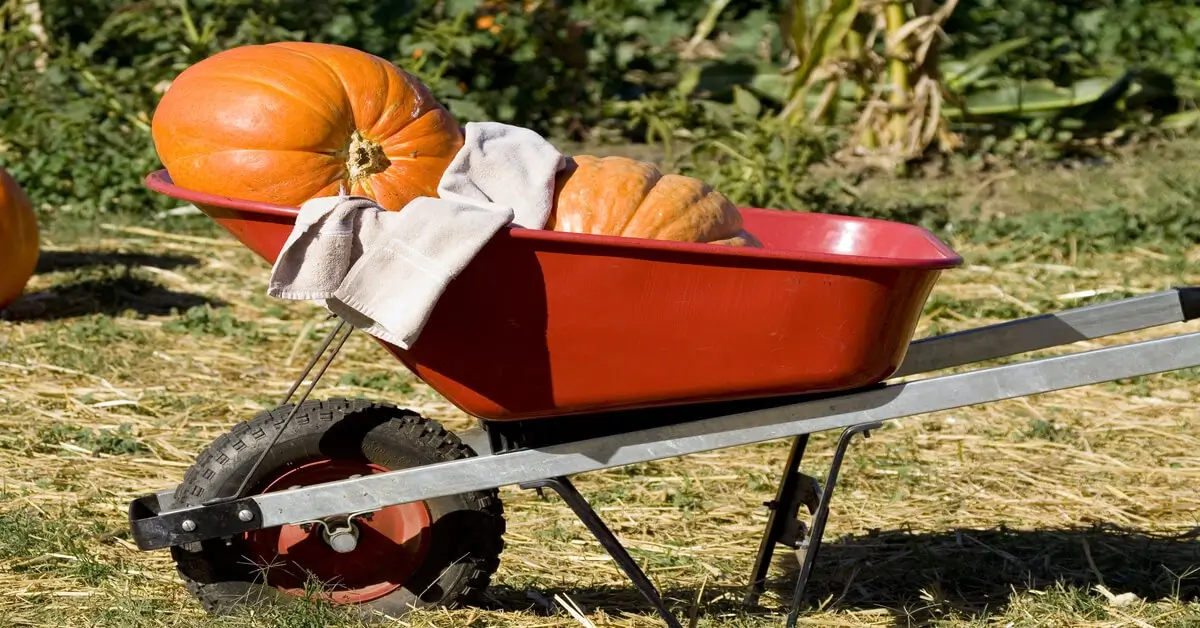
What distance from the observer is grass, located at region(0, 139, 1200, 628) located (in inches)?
109

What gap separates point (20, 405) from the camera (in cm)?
389

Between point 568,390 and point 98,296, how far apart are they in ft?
10.5

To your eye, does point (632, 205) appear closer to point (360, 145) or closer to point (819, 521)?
point (360, 145)

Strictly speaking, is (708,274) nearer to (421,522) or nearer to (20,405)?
(421,522)

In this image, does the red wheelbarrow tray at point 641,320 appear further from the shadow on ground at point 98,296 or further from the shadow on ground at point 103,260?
the shadow on ground at point 103,260

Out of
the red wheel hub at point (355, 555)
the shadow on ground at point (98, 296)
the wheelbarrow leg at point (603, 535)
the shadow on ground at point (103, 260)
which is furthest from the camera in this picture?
the shadow on ground at point (103, 260)

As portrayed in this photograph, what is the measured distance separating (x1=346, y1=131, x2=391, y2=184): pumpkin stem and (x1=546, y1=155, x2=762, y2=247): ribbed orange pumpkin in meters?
0.31

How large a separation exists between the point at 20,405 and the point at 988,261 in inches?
140

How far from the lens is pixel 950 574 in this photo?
297 cm

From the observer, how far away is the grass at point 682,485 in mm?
2760

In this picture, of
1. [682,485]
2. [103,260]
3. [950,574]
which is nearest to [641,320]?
[950,574]

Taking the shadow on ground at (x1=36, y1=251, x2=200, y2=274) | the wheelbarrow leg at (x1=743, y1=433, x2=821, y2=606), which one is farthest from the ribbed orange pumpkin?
the shadow on ground at (x1=36, y1=251, x2=200, y2=274)

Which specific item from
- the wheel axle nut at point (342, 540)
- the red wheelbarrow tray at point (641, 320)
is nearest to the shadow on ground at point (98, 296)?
the wheel axle nut at point (342, 540)

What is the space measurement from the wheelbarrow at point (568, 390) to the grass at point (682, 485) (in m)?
0.15
